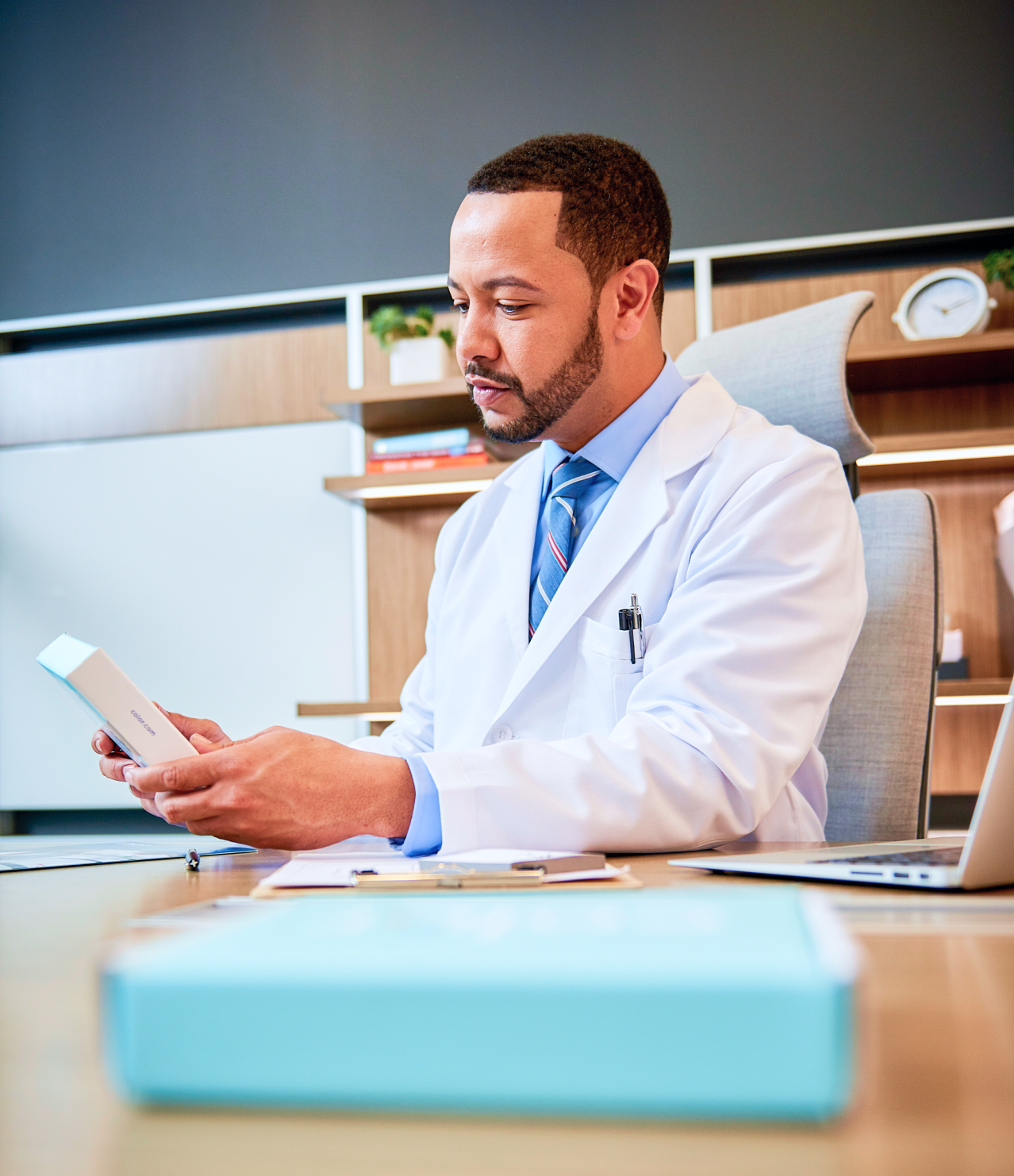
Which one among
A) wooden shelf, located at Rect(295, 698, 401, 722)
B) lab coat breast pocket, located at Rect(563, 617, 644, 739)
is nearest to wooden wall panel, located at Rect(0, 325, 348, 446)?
wooden shelf, located at Rect(295, 698, 401, 722)

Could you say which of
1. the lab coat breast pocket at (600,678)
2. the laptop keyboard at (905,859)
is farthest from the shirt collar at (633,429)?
the laptop keyboard at (905,859)

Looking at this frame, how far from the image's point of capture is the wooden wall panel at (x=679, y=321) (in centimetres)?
285

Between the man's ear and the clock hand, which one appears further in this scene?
the clock hand

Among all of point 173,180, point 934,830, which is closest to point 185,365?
point 173,180

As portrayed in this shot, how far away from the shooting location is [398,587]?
296 centimetres

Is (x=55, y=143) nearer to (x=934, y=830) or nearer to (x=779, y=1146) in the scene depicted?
(x=934, y=830)

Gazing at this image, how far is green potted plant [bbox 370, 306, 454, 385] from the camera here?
2.78 m

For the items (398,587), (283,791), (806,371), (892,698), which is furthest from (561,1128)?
(398,587)

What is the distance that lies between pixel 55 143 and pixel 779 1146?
12.8 ft

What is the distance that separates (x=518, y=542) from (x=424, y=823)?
0.66 meters

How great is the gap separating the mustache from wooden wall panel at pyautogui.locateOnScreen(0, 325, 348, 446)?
1674mm

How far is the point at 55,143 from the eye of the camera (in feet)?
11.5

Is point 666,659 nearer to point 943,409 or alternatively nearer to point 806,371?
point 806,371

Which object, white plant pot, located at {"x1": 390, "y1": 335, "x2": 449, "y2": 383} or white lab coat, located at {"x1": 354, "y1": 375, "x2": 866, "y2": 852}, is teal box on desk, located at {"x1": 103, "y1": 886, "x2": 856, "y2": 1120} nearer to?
white lab coat, located at {"x1": 354, "y1": 375, "x2": 866, "y2": 852}
